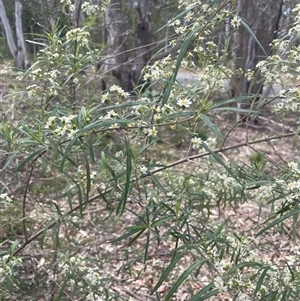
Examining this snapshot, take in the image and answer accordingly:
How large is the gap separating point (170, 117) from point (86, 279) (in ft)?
2.67

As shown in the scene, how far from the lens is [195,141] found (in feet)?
3.84

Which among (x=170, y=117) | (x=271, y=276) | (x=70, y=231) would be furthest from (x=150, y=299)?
(x=170, y=117)

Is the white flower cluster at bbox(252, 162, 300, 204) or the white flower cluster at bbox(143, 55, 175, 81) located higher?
the white flower cluster at bbox(143, 55, 175, 81)

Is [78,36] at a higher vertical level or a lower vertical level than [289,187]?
higher

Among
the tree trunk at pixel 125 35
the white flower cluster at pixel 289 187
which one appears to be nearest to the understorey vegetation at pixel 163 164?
the white flower cluster at pixel 289 187

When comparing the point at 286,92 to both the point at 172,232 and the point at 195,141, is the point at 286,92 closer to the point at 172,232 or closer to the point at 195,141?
the point at 195,141

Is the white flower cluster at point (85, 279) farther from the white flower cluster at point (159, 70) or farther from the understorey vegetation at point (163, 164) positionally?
the white flower cluster at point (159, 70)

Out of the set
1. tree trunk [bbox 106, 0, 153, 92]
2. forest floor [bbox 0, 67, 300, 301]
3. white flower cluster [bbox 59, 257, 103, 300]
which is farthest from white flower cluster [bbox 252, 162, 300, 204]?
tree trunk [bbox 106, 0, 153, 92]

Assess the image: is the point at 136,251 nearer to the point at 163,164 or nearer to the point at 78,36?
the point at 163,164

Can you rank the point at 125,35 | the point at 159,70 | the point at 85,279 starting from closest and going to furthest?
1. the point at 159,70
2. the point at 85,279
3. the point at 125,35

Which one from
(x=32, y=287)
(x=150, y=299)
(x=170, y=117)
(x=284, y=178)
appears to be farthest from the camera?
(x=150, y=299)

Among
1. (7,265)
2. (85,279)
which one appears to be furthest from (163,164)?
(7,265)

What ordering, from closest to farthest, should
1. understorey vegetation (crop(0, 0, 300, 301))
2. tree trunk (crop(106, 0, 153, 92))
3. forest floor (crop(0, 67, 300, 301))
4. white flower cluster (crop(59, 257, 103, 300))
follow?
understorey vegetation (crop(0, 0, 300, 301)) → white flower cluster (crop(59, 257, 103, 300)) → forest floor (crop(0, 67, 300, 301)) → tree trunk (crop(106, 0, 153, 92))

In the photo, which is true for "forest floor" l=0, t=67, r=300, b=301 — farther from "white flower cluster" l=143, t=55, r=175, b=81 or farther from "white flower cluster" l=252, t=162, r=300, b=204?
"white flower cluster" l=143, t=55, r=175, b=81
